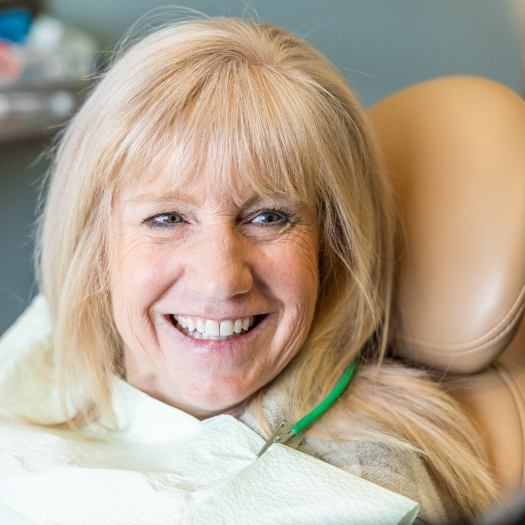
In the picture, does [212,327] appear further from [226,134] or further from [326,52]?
[326,52]

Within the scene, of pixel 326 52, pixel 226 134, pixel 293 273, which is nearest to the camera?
pixel 226 134

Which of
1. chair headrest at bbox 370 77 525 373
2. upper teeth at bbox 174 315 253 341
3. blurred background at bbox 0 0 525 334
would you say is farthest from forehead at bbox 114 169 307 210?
blurred background at bbox 0 0 525 334

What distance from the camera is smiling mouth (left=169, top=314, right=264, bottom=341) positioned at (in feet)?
Result: 3.78

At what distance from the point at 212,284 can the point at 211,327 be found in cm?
12

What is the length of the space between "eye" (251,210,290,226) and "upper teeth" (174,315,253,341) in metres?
0.16

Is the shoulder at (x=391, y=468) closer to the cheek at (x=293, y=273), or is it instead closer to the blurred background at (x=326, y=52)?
the cheek at (x=293, y=273)

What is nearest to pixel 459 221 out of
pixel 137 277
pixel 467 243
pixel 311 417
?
pixel 467 243

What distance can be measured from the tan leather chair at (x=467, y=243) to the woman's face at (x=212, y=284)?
22 cm

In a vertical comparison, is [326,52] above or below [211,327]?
above

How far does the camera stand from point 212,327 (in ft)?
3.77

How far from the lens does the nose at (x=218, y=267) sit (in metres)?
1.06

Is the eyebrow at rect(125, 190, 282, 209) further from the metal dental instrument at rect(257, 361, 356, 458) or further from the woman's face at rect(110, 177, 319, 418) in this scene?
the metal dental instrument at rect(257, 361, 356, 458)

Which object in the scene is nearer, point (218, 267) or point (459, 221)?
point (218, 267)

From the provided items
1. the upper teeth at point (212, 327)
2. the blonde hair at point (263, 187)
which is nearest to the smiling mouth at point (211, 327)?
the upper teeth at point (212, 327)
